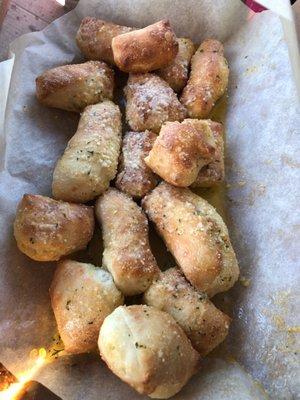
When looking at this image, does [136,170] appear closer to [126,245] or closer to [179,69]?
[126,245]

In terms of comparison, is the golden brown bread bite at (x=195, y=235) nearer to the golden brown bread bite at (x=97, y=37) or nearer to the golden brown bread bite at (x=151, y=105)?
the golden brown bread bite at (x=151, y=105)

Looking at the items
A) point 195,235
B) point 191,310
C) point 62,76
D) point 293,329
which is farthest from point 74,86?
point 293,329

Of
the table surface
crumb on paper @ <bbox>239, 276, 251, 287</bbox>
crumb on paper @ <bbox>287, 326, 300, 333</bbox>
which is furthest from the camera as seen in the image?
the table surface

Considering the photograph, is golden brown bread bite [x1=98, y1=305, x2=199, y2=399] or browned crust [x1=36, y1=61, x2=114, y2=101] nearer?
golden brown bread bite [x1=98, y1=305, x2=199, y2=399]

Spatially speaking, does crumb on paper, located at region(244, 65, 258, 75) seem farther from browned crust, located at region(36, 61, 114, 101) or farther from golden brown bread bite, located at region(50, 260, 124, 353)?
golden brown bread bite, located at region(50, 260, 124, 353)

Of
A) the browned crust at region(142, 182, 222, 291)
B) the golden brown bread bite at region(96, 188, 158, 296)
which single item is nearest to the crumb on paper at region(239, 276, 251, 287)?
the browned crust at region(142, 182, 222, 291)

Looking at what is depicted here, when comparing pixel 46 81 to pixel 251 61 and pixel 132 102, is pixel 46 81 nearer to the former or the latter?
pixel 132 102

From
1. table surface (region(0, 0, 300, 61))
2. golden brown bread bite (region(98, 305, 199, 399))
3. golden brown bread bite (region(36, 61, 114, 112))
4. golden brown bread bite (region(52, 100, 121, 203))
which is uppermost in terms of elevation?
table surface (region(0, 0, 300, 61))

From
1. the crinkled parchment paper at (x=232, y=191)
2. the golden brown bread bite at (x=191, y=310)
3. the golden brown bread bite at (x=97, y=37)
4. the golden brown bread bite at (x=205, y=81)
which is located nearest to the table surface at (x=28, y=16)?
the crinkled parchment paper at (x=232, y=191)
